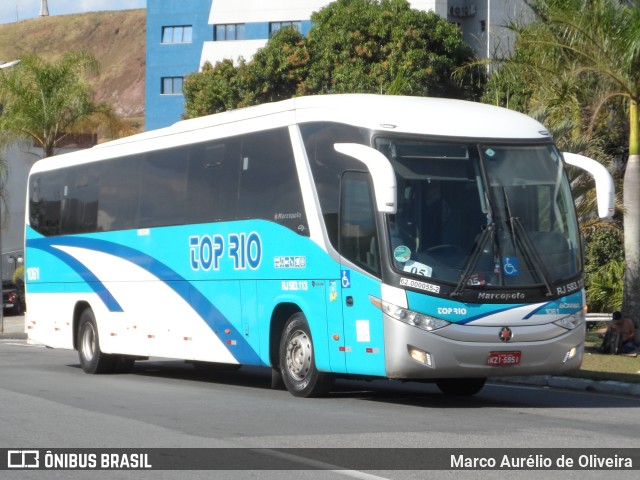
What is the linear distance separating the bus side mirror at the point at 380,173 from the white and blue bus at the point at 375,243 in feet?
0.06

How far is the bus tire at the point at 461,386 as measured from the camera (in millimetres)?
15877

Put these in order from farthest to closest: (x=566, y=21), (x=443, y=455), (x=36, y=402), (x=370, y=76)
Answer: (x=370, y=76)
(x=566, y=21)
(x=36, y=402)
(x=443, y=455)

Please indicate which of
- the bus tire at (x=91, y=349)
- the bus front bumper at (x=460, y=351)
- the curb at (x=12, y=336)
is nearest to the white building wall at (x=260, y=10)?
the curb at (x=12, y=336)

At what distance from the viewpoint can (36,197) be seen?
23703 millimetres

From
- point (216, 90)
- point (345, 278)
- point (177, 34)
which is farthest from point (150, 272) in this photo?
point (177, 34)

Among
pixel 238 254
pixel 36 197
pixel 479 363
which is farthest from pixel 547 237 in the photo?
pixel 36 197

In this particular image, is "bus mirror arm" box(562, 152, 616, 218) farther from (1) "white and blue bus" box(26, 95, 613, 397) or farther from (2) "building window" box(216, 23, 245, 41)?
(2) "building window" box(216, 23, 245, 41)

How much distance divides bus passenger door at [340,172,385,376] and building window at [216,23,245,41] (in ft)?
174

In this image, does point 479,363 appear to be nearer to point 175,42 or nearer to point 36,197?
point 36,197

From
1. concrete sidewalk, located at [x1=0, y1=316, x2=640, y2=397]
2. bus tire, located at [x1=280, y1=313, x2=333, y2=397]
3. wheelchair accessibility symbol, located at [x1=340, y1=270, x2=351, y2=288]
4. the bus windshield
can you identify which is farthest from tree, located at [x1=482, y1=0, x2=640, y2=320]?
wheelchair accessibility symbol, located at [x1=340, y1=270, x2=351, y2=288]

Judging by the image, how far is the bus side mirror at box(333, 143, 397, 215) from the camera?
1301 cm

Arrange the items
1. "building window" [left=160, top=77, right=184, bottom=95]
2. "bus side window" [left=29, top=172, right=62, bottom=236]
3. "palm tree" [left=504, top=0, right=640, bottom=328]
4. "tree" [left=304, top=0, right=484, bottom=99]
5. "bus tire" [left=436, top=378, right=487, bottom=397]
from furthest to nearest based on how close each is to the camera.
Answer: "building window" [left=160, top=77, right=184, bottom=95] → "tree" [left=304, top=0, right=484, bottom=99] → "bus side window" [left=29, top=172, right=62, bottom=236] → "palm tree" [left=504, top=0, right=640, bottom=328] → "bus tire" [left=436, top=378, right=487, bottom=397]

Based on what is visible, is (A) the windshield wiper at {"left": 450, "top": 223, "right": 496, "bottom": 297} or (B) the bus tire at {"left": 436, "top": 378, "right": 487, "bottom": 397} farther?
(B) the bus tire at {"left": 436, "top": 378, "right": 487, "bottom": 397}

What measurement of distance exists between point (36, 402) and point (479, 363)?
545 cm
